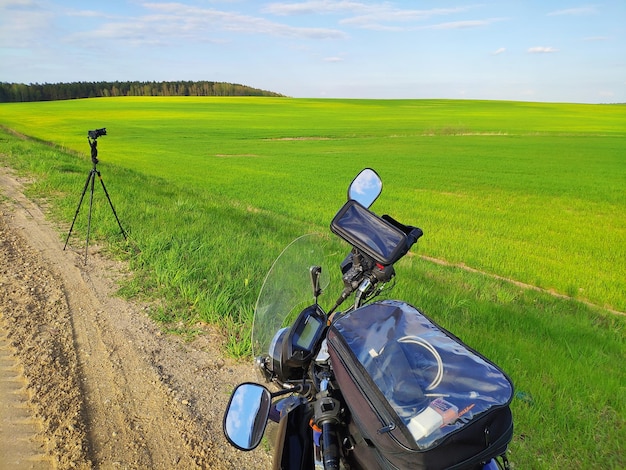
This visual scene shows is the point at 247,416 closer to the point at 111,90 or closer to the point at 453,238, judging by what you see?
the point at 453,238

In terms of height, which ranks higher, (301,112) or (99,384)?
(301,112)

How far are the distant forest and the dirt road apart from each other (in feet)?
266

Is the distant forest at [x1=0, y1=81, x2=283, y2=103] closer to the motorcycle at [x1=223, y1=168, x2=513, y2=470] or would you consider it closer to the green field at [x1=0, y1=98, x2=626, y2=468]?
the green field at [x1=0, y1=98, x2=626, y2=468]

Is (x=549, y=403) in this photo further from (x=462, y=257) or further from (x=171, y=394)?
(x=462, y=257)

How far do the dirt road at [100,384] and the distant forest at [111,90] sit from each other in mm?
81180

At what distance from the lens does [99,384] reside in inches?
134

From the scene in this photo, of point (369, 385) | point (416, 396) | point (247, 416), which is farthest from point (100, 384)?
point (416, 396)

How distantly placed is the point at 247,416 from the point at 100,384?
7.71 ft

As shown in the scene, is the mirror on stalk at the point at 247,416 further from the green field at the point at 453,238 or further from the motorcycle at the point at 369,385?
the green field at the point at 453,238

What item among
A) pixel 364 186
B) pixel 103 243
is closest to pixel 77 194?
pixel 103 243

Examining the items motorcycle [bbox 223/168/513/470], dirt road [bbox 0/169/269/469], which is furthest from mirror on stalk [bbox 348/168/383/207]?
dirt road [bbox 0/169/269/469]

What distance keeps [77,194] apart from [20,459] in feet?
24.9

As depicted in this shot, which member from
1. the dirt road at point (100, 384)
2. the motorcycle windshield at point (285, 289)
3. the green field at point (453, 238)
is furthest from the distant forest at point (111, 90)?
the motorcycle windshield at point (285, 289)

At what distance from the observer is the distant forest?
242 feet
